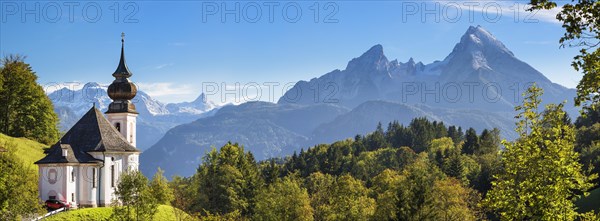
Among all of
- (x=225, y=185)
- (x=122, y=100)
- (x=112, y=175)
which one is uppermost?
(x=122, y=100)

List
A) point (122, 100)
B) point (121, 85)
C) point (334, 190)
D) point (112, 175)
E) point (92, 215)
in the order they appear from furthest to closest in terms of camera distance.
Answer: point (122, 100) → point (121, 85) → point (334, 190) → point (112, 175) → point (92, 215)

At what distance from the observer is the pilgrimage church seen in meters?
75.6

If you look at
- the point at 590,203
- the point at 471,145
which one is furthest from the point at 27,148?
the point at 471,145

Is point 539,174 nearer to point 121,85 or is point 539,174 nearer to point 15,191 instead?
point 15,191

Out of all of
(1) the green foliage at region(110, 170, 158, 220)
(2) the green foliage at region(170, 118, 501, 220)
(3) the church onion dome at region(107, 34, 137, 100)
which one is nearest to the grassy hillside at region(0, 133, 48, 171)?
(3) the church onion dome at region(107, 34, 137, 100)

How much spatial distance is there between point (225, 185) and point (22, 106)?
2990 centimetres

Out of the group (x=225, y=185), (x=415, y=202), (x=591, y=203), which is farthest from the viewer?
(x=225, y=185)

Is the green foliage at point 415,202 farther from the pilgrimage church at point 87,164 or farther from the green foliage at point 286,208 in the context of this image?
the pilgrimage church at point 87,164

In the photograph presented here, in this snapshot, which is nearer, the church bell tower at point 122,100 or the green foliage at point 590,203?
the green foliage at point 590,203

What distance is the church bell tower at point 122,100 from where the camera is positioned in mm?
96125

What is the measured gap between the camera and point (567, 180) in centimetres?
2600

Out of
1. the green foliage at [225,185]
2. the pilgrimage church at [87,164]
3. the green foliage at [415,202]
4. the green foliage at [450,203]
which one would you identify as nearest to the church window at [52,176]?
the pilgrimage church at [87,164]

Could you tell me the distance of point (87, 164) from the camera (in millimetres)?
78500

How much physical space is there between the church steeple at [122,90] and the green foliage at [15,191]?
112 feet
